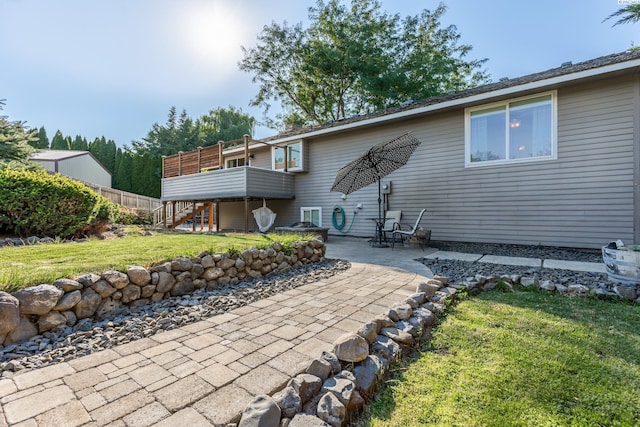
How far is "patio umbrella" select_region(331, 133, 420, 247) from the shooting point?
688 centimetres

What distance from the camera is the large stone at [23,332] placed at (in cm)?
220

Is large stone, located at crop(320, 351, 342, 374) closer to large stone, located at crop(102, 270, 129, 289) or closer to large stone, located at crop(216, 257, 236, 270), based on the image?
large stone, located at crop(102, 270, 129, 289)

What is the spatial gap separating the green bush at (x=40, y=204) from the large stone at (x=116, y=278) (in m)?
5.02

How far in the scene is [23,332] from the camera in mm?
2279

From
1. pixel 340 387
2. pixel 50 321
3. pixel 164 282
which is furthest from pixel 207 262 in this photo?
pixel 340 387

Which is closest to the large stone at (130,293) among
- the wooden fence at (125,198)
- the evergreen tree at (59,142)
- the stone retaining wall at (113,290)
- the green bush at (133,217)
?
the stone retaining wall at (113,290)

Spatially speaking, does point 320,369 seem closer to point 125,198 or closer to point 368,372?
point 368,372

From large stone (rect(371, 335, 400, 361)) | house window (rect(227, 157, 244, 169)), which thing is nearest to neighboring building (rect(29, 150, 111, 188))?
house window (rect(227, 157, 244, 169))

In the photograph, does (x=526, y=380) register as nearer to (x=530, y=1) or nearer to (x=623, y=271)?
(x=623, y=271)

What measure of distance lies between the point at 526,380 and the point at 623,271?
2.81 m

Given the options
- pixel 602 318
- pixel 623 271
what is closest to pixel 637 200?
pixel 623 271

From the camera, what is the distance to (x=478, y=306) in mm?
3070

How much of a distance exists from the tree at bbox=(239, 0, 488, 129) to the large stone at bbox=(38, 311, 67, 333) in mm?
16196

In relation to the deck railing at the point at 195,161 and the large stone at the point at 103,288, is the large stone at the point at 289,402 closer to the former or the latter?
the large stone at the point at 103,288
